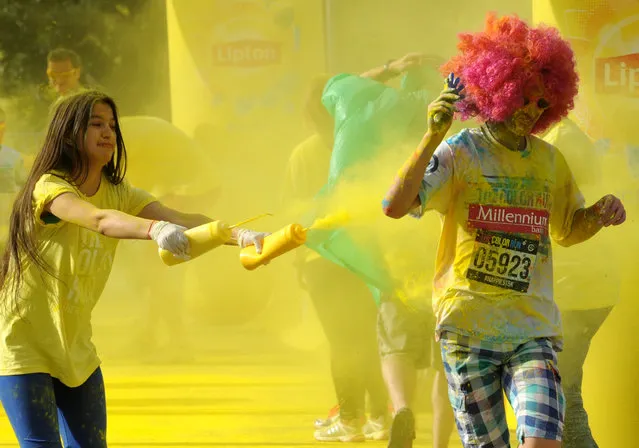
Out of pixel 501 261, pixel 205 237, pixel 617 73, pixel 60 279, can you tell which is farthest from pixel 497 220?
pixel 617 73

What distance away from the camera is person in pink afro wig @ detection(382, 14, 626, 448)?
11.4ft

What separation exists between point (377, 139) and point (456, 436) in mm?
1481

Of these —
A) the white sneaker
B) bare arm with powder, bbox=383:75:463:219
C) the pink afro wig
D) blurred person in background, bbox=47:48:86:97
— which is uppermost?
blurred person in background, bbox=47:48:86:97

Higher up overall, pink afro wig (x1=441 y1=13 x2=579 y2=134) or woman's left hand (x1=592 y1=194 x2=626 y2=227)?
pink afro wig (x1=441 y1=13 x2=579 y2=134)

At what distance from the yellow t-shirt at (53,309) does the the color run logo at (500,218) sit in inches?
48.8

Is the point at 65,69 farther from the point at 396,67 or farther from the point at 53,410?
the point at 53,410

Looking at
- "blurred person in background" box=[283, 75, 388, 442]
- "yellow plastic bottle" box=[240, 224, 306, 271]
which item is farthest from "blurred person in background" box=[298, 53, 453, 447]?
"yellow plastic bottle" box=[240, 224, 306, 271]

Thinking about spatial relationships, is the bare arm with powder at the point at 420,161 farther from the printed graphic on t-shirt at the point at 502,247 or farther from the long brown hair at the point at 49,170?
the long brown hair at the point at 49,170

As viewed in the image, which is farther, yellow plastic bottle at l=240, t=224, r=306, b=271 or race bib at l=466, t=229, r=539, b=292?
race bib at l=466, t=229, r=539, b=292

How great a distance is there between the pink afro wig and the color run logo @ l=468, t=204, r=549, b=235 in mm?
285

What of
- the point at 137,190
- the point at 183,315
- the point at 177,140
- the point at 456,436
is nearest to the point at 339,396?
the point at 456,436

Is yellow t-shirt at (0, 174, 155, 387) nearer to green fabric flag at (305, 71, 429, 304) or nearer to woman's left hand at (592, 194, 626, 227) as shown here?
green fabric flag at (305, 71, 429, 304)

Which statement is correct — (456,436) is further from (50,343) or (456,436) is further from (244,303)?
(50,343)

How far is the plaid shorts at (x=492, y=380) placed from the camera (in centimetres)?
344
